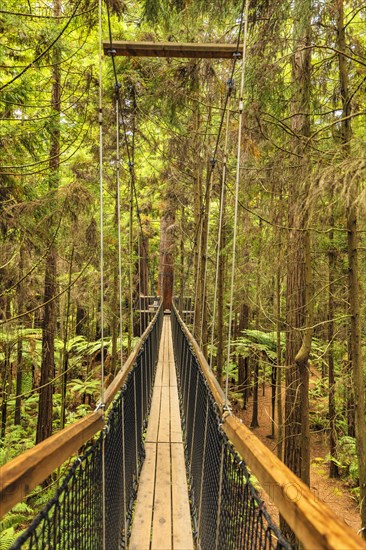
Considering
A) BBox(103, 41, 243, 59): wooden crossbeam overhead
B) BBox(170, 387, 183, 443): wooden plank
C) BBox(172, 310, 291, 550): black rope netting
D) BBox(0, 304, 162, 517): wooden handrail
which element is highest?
BBox(103, 41, 243, 59): wooden crossbeam overhead

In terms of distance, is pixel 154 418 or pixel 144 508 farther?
pixel 154 418

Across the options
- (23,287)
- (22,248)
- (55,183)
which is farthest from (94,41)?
(23,287)

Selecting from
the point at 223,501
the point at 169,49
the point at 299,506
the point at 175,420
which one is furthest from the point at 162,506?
the point at 169,49

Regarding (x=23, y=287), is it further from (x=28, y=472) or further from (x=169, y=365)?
(x=28, y=472)

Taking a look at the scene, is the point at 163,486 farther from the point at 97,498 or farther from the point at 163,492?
the point at 97,498

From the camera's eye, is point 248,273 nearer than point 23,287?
No

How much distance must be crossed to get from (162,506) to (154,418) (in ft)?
4.79

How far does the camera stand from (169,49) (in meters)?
2.34

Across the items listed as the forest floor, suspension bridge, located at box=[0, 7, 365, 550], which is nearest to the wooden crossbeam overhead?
suspension bridge, located at box=[0, 7, 365, 550]

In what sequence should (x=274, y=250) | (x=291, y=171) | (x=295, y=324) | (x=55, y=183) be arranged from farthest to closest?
1. (x=274, y=250)
2. (x=55, y=183)
3. (x=295, y=324)
4. (x=291, y=171)

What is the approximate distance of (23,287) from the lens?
160 inches

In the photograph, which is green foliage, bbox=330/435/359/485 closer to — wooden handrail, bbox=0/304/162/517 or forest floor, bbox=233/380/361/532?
forest floor, bbox=233/380/361/532

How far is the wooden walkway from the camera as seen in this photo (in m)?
1.74

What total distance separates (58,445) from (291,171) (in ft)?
8.68
